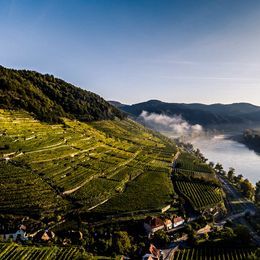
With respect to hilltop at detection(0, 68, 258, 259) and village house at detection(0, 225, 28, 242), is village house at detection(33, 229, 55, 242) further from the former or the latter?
village house at detection(0, 225, 28, 242)

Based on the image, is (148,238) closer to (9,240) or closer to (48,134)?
(9,240)

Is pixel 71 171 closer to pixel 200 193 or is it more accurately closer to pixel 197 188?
pixel 200 193

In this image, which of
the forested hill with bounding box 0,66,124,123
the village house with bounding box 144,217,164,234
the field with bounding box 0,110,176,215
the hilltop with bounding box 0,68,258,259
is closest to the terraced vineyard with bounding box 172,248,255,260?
the hilltop with bounding box 0,68,258,259

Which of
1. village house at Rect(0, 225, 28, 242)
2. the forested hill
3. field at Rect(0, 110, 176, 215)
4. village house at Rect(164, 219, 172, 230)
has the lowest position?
village house at Rect(164, 219, 172, 230)

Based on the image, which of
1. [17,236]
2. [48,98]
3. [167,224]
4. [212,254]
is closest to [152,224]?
[167,224]

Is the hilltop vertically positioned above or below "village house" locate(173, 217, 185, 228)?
above

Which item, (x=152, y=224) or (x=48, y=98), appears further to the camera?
(x=48, y=98)
